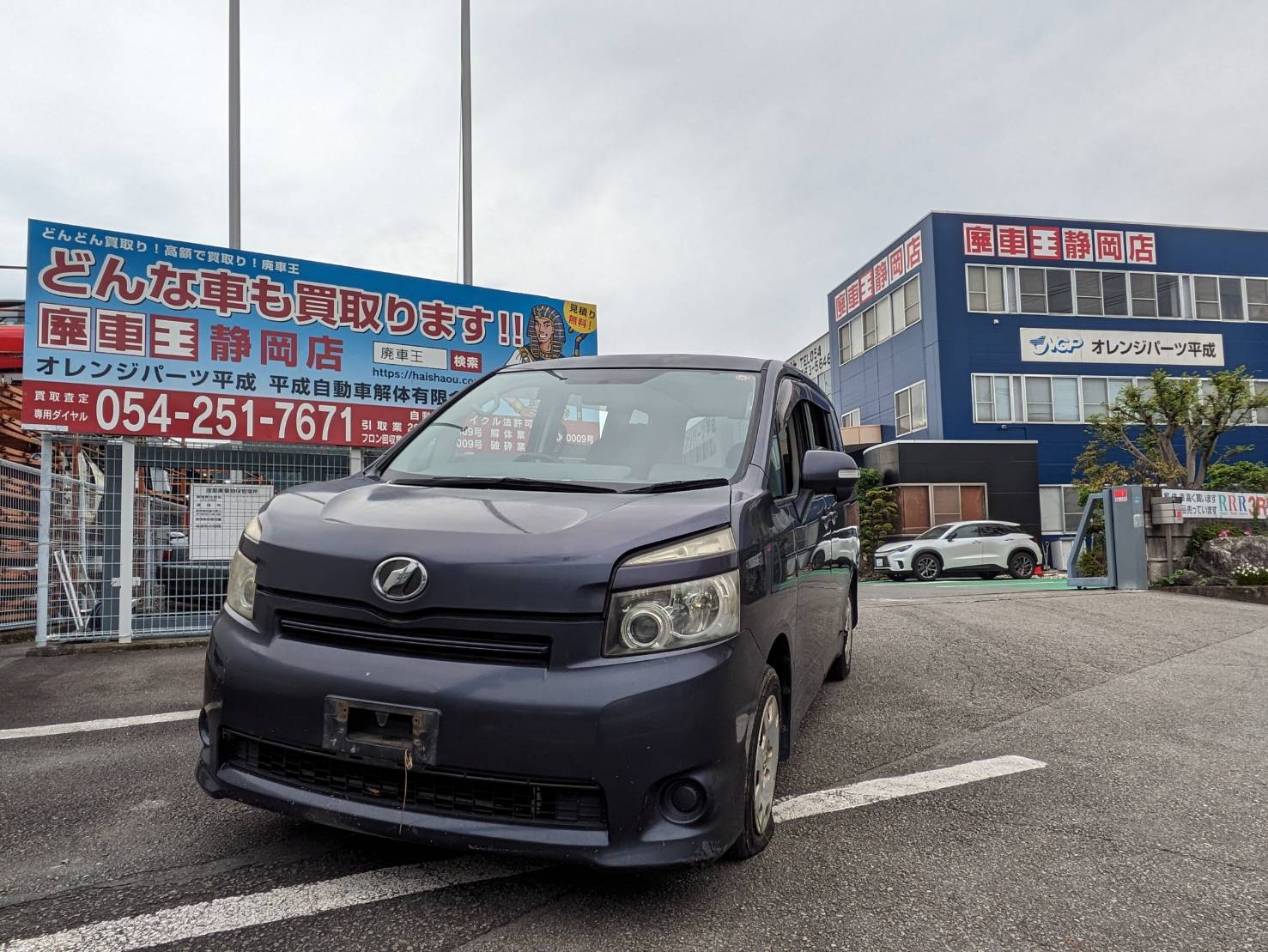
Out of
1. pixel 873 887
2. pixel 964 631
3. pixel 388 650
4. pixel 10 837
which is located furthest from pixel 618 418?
pixel 964 631

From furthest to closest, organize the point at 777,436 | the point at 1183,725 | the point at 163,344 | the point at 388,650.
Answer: the point at 163,344
the point at 1183,725
the point at 777,436
the point at 388,650

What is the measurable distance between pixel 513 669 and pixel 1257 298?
36.4 metres

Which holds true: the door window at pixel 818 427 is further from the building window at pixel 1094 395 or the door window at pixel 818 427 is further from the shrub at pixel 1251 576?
the building window at pixel 1094 395

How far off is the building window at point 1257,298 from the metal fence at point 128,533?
112 feet

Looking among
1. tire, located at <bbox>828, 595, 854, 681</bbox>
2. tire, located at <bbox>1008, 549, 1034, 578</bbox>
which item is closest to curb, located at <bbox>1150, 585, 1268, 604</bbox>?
tire, located at <bbox>1008, 549, 1034, 578</bbox>

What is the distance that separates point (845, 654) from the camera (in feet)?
17.5

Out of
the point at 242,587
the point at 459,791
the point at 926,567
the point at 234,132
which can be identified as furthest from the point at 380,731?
the point at 926,567

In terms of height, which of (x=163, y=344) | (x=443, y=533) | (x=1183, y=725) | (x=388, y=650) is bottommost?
(x=1183, y=725)

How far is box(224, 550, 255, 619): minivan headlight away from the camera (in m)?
2.38

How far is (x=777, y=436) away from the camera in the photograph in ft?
10.3

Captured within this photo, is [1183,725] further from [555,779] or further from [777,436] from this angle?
[555,779]

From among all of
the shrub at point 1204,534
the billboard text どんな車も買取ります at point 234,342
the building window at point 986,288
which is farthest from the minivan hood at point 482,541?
the building window at point 986,288

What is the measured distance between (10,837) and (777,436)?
2.99 metres

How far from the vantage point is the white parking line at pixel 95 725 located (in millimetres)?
4121
